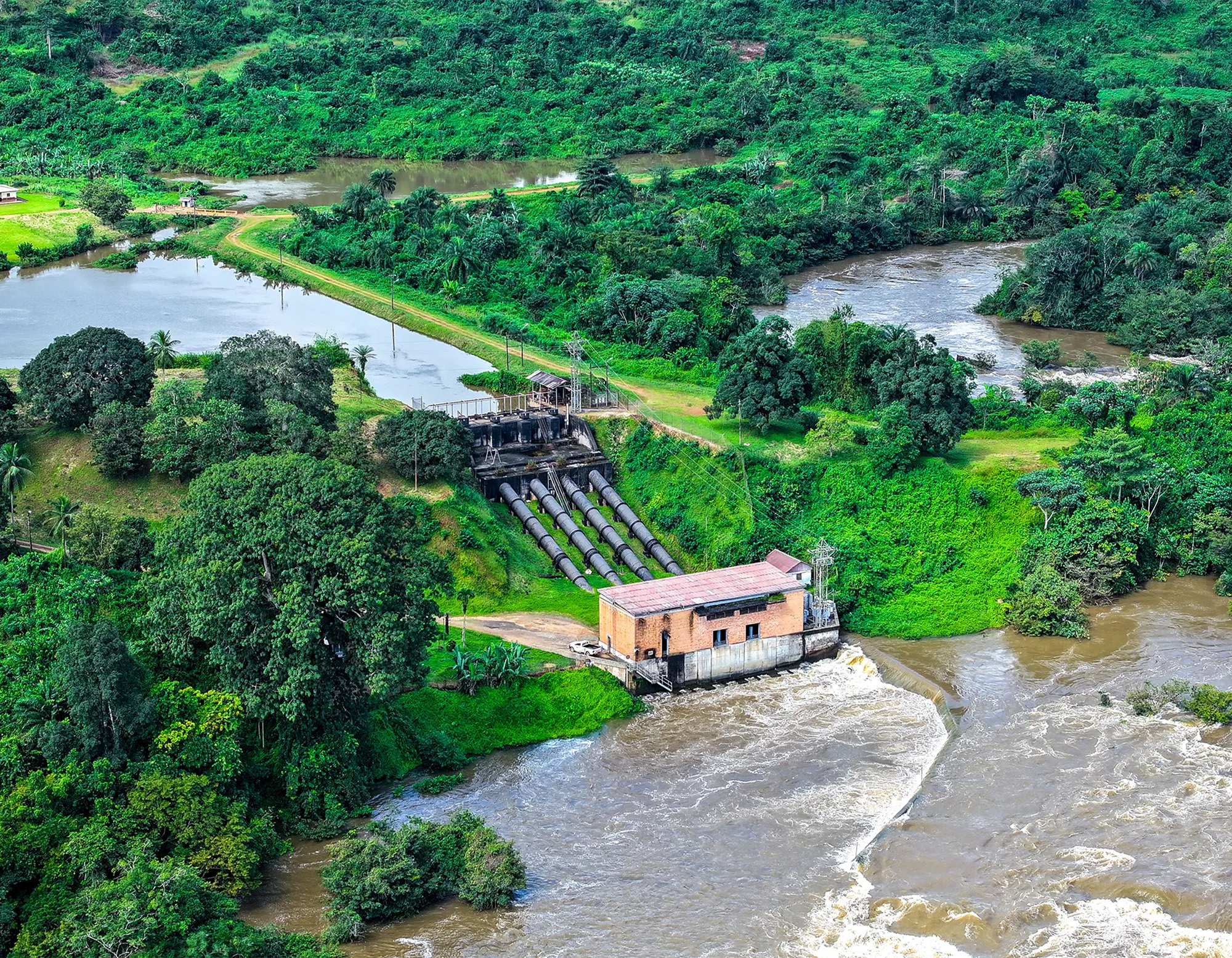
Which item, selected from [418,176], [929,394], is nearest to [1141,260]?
[929,394]

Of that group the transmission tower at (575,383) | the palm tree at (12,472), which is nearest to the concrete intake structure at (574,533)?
the transmission tower at (575,383)

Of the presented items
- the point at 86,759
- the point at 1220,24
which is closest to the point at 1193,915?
the point at 86,759

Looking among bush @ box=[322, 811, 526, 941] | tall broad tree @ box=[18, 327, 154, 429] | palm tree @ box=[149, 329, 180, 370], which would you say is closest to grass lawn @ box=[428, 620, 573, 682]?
bush @ box=[322, 811, 526, 941]

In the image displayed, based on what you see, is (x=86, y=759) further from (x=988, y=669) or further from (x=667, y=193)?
(x=667, y=193)

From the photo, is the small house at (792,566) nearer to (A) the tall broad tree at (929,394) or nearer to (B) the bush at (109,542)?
(A) the tall broad tree at (929,394)

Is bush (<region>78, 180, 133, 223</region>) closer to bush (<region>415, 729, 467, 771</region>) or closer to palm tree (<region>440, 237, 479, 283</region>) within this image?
palm tree (<region>440, 237, 479, 283</region>)

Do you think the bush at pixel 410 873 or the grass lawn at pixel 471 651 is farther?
the grass lawn at pixel 471 651
